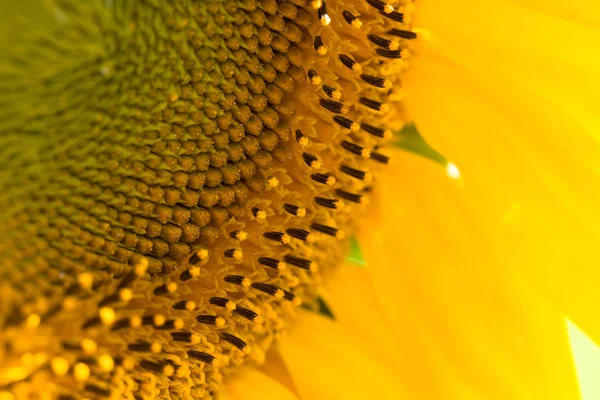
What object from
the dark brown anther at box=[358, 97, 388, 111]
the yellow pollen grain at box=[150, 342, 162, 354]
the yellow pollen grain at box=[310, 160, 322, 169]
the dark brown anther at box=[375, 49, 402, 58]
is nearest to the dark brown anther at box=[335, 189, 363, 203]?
the yellow pollen grain at box=[310, 160, 322, 169]

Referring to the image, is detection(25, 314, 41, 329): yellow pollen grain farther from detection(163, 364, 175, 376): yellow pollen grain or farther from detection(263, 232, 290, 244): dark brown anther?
detection(263, 232, 290, 244): dark brown anther

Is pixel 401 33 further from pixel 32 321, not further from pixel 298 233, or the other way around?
pixel 32 321

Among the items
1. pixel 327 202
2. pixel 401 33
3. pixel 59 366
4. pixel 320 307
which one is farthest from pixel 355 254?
pixel 59 366

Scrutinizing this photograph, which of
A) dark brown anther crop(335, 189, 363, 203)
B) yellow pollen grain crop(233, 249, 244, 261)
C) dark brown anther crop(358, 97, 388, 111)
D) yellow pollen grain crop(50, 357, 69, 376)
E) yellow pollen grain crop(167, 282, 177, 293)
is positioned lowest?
yellow pollen grain crop(50, 357, 69, 376)

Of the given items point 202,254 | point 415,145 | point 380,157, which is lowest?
point 202,254

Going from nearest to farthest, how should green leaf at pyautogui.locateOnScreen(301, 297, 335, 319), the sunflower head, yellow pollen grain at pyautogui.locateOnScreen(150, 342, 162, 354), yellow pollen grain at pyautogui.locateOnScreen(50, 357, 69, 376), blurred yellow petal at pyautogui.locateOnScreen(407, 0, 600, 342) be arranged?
the sunflower head, yellow pollen grain at pyautogui.locateOnScreen(50, 357, 69, 376), yellow pollen grain at pyautogui.locateOnScreen(150, 342, 162, 354), blurred yellow petal at pyautogui.locateOnScreen(407, 0, 600, 342), green leaf at pyautogui.locateOnScreen(301, 297, 335, 319)

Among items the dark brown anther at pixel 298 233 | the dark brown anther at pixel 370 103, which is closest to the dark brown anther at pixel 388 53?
the dark brown anther at pixel 370 103

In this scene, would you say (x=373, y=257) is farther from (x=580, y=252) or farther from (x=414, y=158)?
(x=580, y=252)

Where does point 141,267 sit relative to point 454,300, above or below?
below
